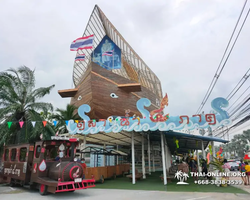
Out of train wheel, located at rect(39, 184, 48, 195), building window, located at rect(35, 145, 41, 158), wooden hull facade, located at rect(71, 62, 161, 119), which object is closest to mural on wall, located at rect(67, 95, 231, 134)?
building window, located at rect(35, 145, 41, 158)

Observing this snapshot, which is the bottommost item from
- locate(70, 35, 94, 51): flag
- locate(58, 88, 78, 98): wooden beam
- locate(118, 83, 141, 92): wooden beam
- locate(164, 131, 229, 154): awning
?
locate(164, 131, 229, 154): awning

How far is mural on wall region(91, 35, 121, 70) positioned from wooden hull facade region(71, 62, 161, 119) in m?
2.60

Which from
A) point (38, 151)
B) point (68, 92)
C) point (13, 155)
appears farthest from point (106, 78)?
point (38, 151)

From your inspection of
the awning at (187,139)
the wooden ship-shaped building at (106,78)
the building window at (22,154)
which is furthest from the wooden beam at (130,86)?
the building window at (22,154)

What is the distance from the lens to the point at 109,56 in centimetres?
2055

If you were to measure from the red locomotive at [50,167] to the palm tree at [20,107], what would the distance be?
4.47m

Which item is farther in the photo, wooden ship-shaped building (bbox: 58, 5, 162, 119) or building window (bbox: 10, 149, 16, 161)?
wooden ship-shaped building (bbox: 58, 5, 162, 119)

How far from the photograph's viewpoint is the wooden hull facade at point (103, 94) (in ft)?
55.6

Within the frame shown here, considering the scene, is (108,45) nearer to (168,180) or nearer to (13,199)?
(168,180)

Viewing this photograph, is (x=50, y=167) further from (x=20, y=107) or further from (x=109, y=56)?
(x=109, y=56)

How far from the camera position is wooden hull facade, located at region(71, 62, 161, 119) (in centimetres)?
1695

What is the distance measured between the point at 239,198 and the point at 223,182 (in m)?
3.13

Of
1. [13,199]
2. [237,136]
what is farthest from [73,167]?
[237,136]

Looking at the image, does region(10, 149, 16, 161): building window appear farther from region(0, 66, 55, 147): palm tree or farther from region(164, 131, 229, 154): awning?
region(164, 131, 229, 154): awning
